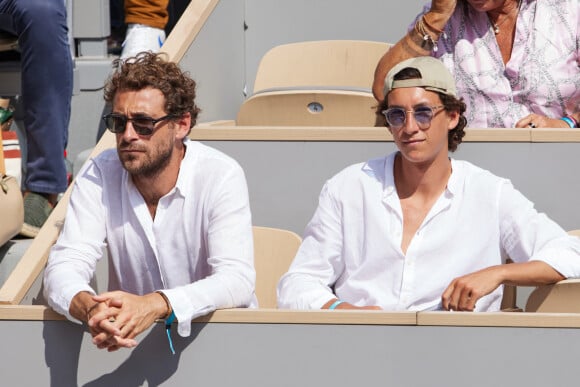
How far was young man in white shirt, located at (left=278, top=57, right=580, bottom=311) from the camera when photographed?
2.82m

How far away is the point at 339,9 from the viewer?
4.85 metres

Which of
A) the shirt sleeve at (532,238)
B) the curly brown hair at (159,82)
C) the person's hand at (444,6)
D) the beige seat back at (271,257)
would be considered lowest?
the beige seat back at (271,257)

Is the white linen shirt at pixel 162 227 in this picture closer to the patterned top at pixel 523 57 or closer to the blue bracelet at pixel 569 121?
the patterned top at pixel 523 57

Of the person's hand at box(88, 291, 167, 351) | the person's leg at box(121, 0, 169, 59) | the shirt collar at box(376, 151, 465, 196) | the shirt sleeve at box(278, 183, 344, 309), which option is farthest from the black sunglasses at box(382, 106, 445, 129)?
the person's leg at box(121, 0, 169, 59)

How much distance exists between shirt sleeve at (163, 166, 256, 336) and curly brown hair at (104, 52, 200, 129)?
21 centimetres

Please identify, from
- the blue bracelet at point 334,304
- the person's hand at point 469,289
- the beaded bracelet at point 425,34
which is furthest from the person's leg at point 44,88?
the person's hand at point 469,289

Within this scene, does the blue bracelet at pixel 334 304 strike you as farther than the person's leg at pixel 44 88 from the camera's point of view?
No

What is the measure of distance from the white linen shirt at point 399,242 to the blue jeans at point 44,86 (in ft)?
4.35

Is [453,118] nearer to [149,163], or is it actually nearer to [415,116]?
[415,116]

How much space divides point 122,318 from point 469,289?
2.55ft

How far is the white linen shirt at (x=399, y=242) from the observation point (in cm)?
282

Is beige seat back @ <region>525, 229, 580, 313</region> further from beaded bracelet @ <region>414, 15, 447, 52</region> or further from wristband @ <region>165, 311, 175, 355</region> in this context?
beaded bracelet @ <region>414, 15, 447, 52</region>

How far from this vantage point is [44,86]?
4004 millimetres

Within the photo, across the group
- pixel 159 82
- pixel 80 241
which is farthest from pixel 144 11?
pixel 80 241
